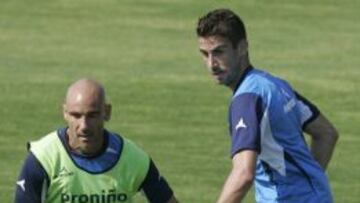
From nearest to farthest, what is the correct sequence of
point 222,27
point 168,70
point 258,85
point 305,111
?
point 222,27, point 258,85, point 305,111, point 168,70

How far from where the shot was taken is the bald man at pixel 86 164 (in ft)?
27.5

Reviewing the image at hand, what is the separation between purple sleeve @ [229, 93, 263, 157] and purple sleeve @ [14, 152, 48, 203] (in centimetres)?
106

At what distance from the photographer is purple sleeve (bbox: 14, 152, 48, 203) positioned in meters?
8.40

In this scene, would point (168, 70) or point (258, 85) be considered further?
point (168, 70)

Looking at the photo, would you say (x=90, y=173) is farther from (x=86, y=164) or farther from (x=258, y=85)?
(x=258, y=85)

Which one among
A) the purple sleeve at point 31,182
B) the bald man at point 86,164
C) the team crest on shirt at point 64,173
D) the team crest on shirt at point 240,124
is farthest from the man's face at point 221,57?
the purple sleeve at point 31,182

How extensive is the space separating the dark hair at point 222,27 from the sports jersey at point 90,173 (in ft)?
2.54

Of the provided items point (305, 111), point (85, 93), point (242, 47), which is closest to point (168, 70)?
point (305, 111)

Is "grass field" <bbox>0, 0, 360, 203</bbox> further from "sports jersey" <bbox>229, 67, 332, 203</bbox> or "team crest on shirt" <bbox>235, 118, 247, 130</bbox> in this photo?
"team crest on shirt" <bbox>235, 118, 247, 130</bbox>

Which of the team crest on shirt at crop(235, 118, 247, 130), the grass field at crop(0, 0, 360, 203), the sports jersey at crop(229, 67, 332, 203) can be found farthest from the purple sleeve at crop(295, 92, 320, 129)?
the grass field at crop(0, 0, 360, 203)

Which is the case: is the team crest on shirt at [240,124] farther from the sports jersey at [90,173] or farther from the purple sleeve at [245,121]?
the sports jersey at [90,173]

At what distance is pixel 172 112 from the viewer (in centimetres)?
1922

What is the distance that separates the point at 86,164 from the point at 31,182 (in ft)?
1.18

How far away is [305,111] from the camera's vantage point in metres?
9.38
